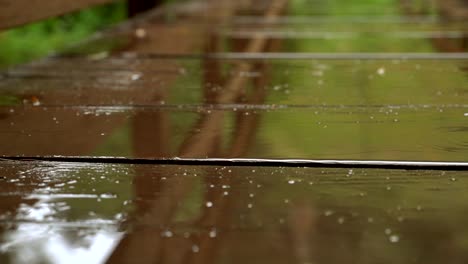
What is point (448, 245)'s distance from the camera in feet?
1.89

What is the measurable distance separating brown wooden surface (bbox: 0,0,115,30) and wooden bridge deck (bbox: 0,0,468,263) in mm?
113

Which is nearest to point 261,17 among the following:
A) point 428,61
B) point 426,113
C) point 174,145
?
point 428,61

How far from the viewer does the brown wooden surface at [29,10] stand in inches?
55.9

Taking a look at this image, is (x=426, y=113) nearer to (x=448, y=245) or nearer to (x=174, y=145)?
(x=174, y=145)

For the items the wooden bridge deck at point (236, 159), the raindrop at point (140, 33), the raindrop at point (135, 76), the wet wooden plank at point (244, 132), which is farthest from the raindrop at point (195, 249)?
the raindrop at point (140, 33)

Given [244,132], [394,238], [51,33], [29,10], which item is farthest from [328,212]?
[51,33]

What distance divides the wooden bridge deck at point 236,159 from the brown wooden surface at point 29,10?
0.11 m

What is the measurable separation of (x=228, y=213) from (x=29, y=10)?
1.04m

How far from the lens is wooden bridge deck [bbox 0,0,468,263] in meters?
0.59

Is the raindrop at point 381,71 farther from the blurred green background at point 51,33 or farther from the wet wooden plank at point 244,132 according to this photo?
the blurred green background at point 51,33

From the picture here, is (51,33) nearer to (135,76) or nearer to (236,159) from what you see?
(135,76)

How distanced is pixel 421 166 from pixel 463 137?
165 millimetres

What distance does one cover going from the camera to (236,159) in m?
0.84

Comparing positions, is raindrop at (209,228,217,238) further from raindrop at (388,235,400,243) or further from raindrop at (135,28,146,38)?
raindrop at (135,28,146,38)
